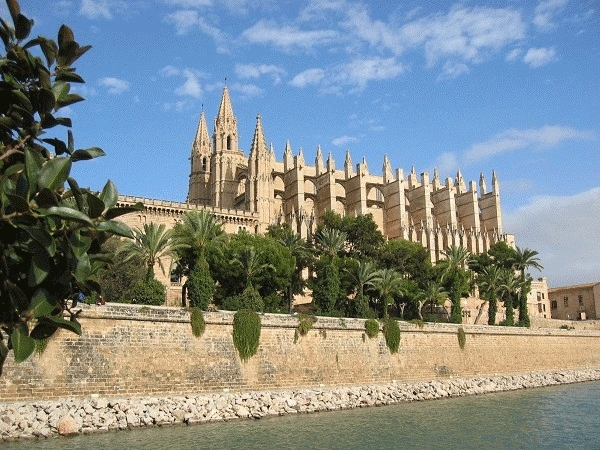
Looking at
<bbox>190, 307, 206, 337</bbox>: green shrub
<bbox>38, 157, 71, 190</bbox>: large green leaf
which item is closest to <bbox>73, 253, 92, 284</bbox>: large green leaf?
<bbox>38, 157, 71, 190</bbox>: large green leaf

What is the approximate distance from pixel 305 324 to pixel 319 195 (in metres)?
32.3

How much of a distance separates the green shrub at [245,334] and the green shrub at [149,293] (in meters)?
4.72

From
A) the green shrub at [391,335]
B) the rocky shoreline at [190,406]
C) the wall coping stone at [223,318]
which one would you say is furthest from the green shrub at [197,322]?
the green shrub at [391,335]

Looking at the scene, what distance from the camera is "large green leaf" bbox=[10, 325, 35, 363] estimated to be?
454cm

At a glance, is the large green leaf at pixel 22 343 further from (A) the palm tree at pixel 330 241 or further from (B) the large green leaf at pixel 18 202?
(A) the palm tree at pixel 330 241

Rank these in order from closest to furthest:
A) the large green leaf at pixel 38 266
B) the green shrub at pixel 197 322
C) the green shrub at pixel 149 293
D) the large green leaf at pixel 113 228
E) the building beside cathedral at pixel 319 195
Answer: the large green leaf at pixel 38 266 < the large green leaf at pixel 113 228 < the green shrub at pixel 197 322 < the green shrub at pixel 149 293 < the building beside cathedral at pixel 319 195

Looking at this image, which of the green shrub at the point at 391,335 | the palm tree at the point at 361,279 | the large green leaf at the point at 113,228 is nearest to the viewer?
the large green leaf at the point at 113,228

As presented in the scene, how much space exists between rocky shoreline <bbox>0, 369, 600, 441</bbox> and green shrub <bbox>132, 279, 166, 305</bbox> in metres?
6.44

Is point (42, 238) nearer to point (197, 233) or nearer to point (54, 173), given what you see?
point (54, 173)

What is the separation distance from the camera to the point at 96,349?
743 inches

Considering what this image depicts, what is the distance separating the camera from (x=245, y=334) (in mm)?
22500

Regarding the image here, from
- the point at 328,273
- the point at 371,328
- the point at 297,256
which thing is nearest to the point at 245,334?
the point at 371,328

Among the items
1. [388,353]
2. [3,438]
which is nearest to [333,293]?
[388,353]

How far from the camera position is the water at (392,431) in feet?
50.0
